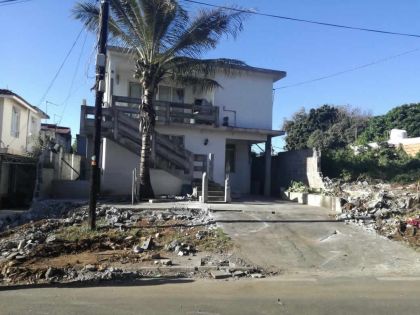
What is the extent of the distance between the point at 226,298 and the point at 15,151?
23.3m

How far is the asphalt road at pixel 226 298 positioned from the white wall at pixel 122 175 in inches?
483

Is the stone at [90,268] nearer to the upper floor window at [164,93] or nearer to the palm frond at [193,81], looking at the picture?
the palm frond at [193,81]

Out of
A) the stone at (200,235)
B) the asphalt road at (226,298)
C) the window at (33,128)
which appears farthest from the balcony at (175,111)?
the asphalt road at (226,298)

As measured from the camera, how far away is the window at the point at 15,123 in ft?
90.5

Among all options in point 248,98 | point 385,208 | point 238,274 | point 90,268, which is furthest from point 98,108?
point 248,98

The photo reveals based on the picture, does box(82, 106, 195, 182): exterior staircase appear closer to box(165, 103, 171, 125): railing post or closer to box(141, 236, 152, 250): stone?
box(165, 103, 171, 125): railing post

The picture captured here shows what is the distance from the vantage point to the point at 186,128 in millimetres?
23469

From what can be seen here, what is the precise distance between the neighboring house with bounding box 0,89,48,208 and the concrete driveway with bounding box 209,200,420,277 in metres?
12.9

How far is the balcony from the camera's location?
22281 millimetres

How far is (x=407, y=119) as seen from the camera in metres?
46.8

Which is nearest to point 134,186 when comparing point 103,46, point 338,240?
point 103,46

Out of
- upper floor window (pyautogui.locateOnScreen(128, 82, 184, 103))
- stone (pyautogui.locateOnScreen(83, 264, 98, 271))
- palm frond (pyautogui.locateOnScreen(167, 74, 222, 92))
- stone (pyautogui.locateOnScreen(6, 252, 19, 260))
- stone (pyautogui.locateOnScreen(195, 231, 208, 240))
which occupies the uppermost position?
upper floor window (pyautogui.locateOnScreen(128, 82, 184, 103))

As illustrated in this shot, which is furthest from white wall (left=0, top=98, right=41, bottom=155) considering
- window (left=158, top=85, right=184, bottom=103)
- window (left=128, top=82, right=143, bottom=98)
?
window (left=158, top=85, right=184, bottom=103)

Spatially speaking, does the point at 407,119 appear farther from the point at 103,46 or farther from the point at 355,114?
the point at 103,46
